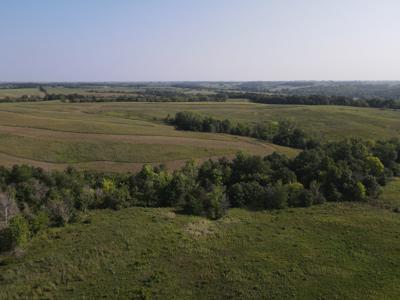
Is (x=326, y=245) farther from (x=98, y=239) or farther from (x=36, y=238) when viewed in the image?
(x=36, y=238)

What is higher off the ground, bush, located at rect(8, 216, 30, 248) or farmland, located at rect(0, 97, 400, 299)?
bush, located at rect(8, 216, 30, 248)

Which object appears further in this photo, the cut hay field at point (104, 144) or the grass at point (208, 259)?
the cut hay field at point (104, 144)

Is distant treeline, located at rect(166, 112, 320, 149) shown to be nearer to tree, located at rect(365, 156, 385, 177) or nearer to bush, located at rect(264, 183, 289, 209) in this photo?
tree, located at rect(365, 156, 385, 177)

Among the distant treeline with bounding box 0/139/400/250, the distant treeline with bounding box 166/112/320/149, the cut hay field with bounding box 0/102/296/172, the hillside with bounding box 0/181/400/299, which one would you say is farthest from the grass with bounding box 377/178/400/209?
the distant treeline with bounding box 166/112/320/149

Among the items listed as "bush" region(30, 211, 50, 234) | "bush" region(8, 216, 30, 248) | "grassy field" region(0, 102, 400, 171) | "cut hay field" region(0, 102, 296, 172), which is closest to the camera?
"bush" region(8, 216, 30, 248)

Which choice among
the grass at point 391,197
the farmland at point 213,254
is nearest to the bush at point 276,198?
the farmland at point 213,254

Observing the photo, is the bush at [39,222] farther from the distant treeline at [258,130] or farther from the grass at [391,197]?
the distant treeline at [258,130]
